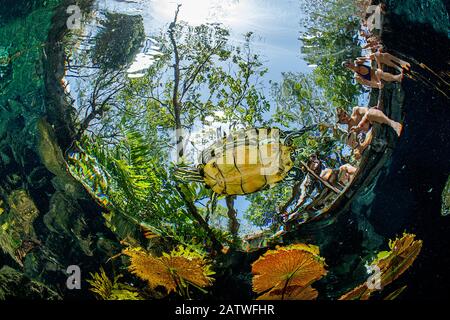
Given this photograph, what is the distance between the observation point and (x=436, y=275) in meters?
1.04

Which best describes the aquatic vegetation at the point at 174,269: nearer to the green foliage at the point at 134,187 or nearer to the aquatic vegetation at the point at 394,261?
the green foliage at the point at 134,187

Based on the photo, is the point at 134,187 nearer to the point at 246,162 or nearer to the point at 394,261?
the point at 246,162

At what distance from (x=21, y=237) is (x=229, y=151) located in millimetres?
460

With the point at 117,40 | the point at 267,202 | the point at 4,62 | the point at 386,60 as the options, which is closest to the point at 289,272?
the point at 267,202

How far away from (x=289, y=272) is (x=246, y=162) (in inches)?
9.3

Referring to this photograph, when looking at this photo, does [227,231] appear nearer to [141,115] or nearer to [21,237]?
[141,115]

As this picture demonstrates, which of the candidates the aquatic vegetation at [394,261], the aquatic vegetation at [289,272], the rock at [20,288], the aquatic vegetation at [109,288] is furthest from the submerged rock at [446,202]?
the rock at [20,288]

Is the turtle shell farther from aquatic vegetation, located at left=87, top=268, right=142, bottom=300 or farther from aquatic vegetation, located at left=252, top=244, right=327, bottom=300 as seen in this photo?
aquatic vegetation, located at left=87, top=268, right=142, bottom=300

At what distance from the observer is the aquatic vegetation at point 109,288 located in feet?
3.42

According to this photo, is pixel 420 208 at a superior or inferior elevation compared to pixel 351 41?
inferior

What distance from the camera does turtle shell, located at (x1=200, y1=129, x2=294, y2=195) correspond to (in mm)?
925

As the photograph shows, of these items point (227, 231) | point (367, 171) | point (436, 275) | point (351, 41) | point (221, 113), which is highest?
point (351, 41)

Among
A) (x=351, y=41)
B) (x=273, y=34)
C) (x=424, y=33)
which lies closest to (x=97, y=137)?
(x=273, y=34)

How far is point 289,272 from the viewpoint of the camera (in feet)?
3.33
